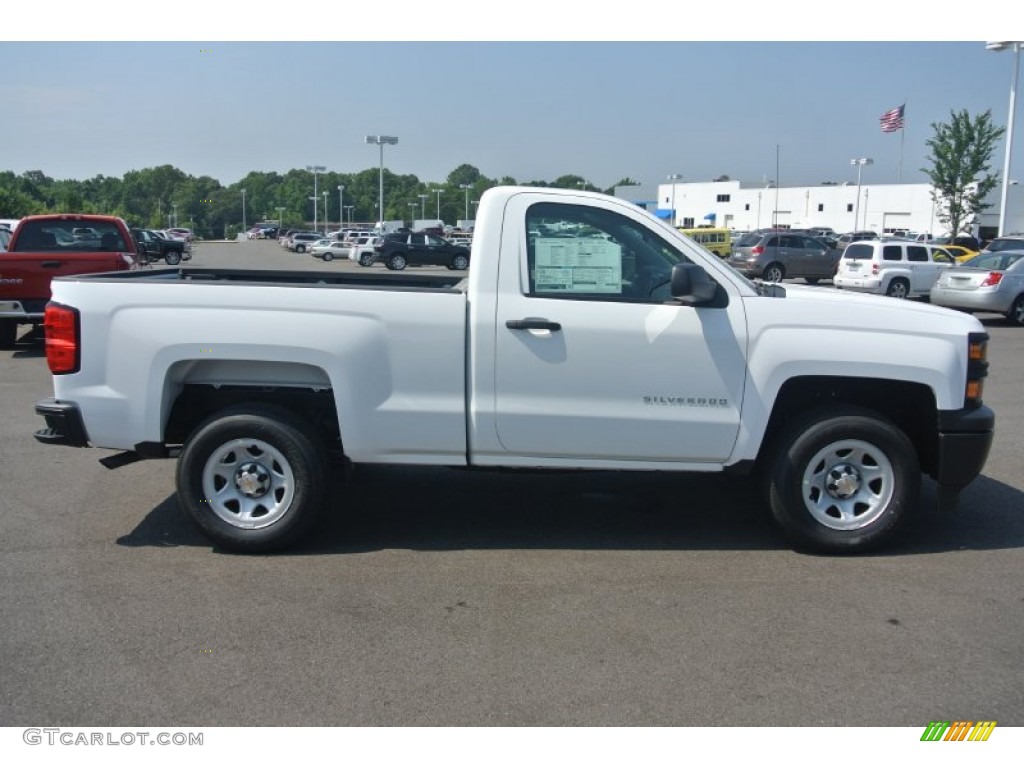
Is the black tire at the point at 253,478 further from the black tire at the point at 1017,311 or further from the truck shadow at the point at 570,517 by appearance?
the black tire at the point at 1017,311

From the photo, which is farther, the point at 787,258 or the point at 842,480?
the point at 787,258

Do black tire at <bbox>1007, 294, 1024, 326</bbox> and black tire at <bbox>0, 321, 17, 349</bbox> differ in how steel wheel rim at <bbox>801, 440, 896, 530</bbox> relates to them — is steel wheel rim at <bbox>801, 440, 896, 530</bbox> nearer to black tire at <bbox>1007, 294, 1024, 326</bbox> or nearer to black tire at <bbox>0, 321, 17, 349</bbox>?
black tire at <bbox>0, 321, 17, 349</bbox>

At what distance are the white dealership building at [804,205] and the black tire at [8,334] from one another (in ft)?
226

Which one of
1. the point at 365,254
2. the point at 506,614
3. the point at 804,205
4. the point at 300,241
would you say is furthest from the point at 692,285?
the point at 804,205

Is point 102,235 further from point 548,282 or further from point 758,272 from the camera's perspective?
point 758,272

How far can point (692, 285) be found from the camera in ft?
16.9

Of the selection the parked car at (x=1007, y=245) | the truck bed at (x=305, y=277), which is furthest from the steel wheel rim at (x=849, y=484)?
the parked car at (x=1007, y=245)

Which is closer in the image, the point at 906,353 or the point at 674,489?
the point at 906,353

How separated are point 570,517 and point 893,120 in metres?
43.0

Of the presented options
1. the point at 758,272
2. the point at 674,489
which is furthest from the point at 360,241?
the point at 674,489

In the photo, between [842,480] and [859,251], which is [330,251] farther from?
[842,480]

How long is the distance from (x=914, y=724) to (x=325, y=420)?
11.6 feet

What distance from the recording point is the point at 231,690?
3.85m
